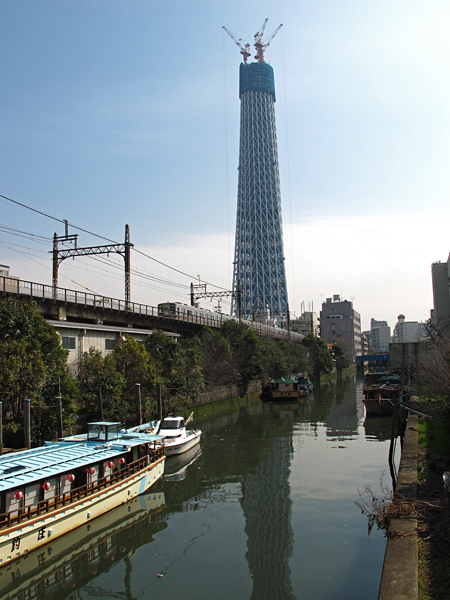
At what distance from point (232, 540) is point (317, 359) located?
8262cm

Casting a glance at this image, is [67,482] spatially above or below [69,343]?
below

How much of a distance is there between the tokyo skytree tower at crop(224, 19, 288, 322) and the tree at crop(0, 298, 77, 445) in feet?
434

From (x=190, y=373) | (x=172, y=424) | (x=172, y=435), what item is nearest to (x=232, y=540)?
(x=172, y=435)

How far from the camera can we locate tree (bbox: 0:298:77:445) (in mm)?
24969

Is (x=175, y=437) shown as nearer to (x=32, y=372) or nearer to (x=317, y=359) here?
(x=32, y=372)

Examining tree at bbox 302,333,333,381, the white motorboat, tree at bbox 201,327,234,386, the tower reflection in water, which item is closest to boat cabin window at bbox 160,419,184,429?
the white motorboat

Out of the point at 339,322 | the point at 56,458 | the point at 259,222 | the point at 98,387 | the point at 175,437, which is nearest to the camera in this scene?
the point at 56,458

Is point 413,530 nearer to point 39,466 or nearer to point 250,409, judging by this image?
point 39,466

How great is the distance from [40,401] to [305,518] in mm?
16429

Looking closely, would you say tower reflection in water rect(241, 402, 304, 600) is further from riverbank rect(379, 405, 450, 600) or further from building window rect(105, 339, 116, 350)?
building window rect(105, 339, 116, 350)

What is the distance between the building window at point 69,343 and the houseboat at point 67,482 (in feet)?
35.8

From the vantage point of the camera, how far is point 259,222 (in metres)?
167

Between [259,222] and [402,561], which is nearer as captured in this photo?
[402,561]

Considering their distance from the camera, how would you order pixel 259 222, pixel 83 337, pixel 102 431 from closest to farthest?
pixel 102 431 → pixel 83 337 → pixel 259 222
